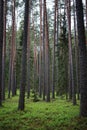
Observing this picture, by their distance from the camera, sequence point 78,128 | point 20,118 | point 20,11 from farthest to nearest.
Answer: point 20,11
point 20,118
point 78,128

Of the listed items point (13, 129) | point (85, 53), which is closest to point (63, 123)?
point (13, 129)

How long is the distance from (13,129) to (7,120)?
1.42m

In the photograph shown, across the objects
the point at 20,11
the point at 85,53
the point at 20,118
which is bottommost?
the point at 20,118

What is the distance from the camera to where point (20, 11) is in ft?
93.6

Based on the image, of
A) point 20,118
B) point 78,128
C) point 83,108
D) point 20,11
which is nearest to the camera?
point 78,128

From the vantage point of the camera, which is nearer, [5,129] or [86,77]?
[5,129]

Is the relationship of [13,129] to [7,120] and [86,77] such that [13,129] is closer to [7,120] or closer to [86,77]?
[7,120]

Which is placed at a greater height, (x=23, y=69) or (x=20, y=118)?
(x=23, y=69)

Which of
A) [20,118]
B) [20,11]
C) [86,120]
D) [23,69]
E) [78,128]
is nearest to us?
[78,128]

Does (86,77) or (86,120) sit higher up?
(86,77)

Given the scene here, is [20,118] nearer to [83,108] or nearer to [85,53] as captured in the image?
[83,108]

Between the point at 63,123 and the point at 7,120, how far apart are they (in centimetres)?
258

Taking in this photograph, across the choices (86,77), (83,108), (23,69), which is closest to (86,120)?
(83,108)

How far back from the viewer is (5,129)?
8078mm
